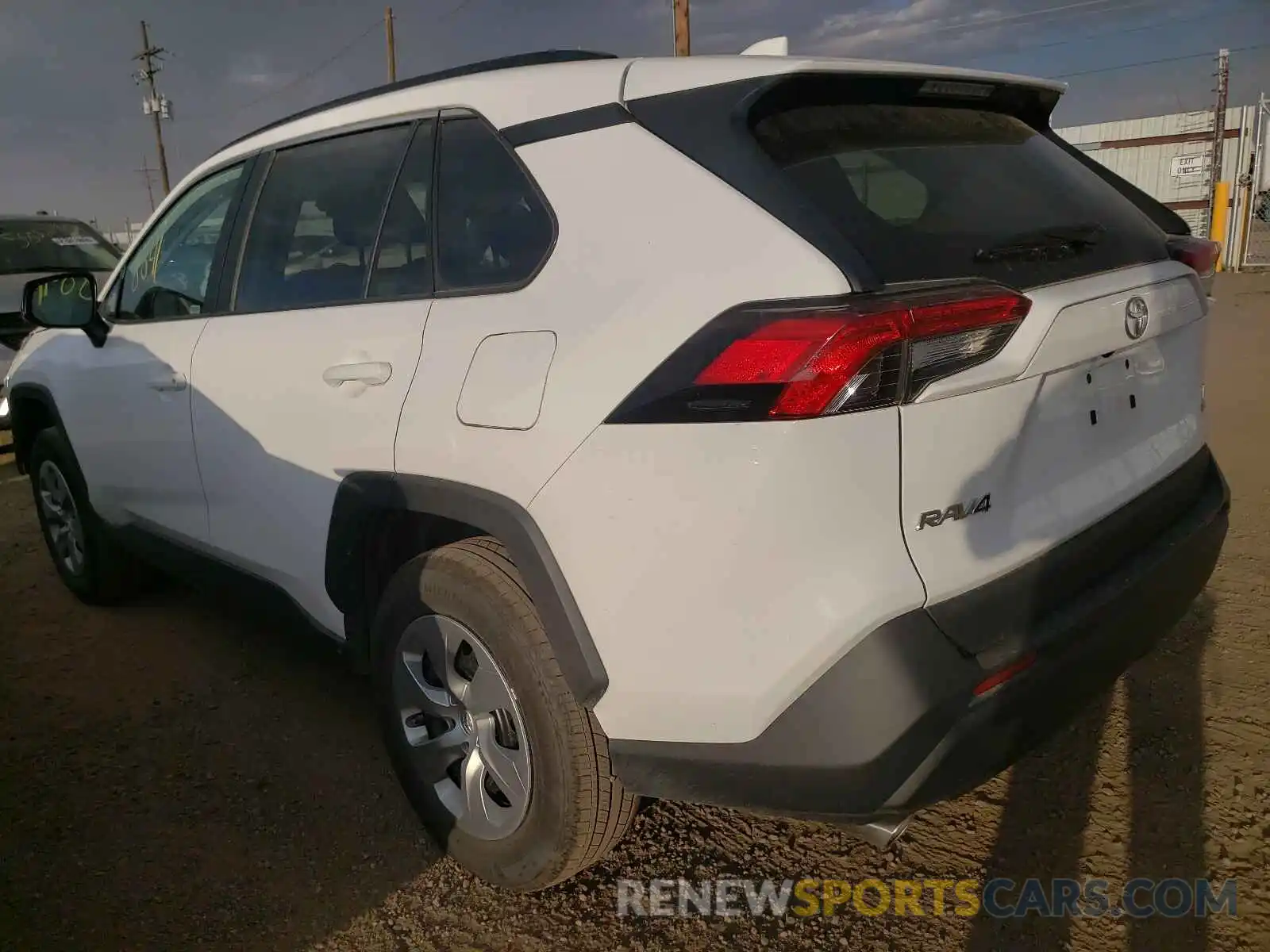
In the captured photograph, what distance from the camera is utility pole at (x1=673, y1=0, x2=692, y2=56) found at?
Answer: 17.3m

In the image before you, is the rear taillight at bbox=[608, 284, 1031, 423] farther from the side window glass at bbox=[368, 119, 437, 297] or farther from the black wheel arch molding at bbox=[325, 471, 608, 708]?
the side window glass at bbox=[368, 119, 437, 297]

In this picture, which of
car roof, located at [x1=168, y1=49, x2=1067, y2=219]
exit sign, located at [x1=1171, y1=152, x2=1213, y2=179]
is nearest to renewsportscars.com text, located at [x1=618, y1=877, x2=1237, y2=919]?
car roof, located at [x1=168, y1=49, x2=1067, y2=219]

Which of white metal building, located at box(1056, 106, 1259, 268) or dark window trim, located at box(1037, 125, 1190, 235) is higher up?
white metal building, located at box(1056, 106, 1259, 268)

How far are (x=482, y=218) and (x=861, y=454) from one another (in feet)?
3.69

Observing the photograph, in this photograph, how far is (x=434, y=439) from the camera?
2.15 meters

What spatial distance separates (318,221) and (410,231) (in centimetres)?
50

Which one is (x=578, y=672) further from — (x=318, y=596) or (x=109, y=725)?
(x=109, y=725)

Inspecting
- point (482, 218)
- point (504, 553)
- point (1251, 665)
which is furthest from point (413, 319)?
point (1251, 665)

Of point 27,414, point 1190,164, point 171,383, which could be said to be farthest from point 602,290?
point 1190,164

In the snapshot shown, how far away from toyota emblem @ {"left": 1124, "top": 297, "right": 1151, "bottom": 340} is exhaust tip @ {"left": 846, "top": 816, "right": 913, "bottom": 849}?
109 centimetres

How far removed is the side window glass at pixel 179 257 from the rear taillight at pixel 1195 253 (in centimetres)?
274

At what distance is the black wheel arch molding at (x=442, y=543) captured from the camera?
190cm

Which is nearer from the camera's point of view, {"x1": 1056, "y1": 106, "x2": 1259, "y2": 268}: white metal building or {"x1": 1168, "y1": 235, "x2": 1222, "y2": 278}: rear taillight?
{"x1": 1168, "y1": 235, "x2": 1222, "y2": 278}: rear taillight

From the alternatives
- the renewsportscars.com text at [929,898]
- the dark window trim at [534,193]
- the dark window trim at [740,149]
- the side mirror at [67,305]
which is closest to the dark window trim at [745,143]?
the dark window trim at [740,149]
